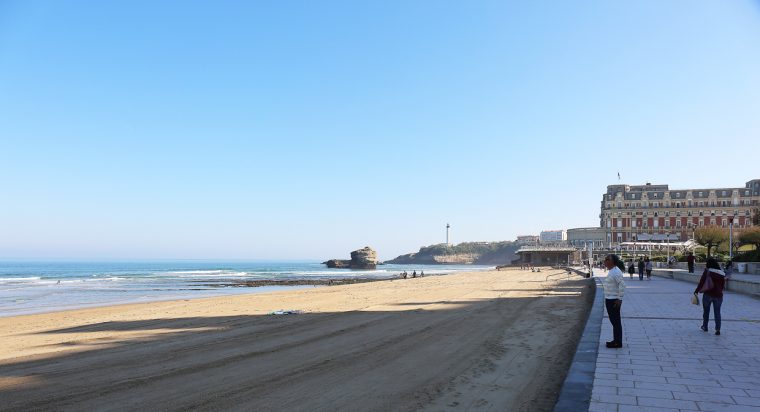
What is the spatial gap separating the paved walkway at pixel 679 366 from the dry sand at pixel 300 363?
89 centimetres

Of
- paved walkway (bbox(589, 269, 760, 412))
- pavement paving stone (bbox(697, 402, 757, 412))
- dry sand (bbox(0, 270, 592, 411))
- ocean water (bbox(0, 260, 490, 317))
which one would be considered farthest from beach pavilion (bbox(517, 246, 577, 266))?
pavement paving stone (bbox(697, 402, 757, 412))

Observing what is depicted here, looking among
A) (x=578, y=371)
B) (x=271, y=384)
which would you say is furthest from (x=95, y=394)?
(x=578, y=371)

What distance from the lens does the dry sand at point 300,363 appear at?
6714 mm

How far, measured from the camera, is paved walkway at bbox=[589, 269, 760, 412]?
17.4 feet

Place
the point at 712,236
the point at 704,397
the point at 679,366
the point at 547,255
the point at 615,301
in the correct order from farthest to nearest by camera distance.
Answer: the point at 547,255
the point at 712,236
the point at 615,301
the point at 679,366
the point at 704,397

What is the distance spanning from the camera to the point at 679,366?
6.98m

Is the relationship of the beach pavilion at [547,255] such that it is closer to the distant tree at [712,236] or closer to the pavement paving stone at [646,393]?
the distant tree at [712,236]

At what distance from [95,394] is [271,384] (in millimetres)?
2381

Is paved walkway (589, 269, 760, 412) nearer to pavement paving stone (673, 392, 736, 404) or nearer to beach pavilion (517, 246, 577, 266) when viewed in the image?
pavement paving stone (673, 392, 736, 404)

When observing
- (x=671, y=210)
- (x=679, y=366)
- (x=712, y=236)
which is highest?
(x=671, y=210)

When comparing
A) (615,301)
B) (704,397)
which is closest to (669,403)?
(704,397)

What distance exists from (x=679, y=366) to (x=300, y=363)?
5.79m

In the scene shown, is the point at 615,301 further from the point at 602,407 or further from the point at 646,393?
the point at 602,407

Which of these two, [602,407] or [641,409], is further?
[602,407]
